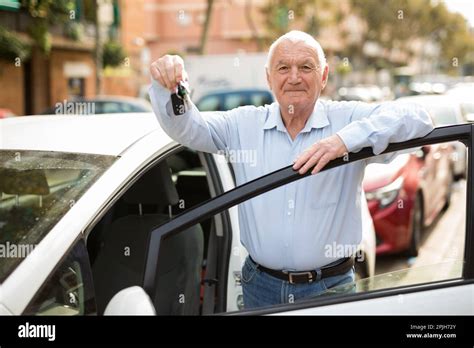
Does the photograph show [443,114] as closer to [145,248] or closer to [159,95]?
[145,248]

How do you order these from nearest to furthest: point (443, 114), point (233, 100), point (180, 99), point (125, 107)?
point (180, 99) → point (443, 114) → point (233, 100) → point (125, 107)

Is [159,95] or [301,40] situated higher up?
[301,40]


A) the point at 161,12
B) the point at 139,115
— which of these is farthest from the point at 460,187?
the point at 161,12

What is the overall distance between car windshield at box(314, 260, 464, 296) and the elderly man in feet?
0.58

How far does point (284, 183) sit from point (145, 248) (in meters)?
1.24

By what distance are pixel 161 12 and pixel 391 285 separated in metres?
46.0

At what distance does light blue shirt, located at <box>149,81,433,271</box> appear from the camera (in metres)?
2.23

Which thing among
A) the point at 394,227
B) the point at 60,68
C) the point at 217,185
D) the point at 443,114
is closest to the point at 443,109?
the point at 443,114

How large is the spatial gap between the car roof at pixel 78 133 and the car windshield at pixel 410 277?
999 millimetres

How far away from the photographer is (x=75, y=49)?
24.7m

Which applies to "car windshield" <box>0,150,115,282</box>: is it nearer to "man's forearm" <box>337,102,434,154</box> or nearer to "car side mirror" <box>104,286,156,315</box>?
"car side mirror" <box>104,286,156,315</box>

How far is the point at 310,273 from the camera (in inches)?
89.5

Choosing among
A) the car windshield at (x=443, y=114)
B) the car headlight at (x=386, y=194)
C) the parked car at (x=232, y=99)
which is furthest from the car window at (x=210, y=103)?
the car headlight at (x=386, y=194)
